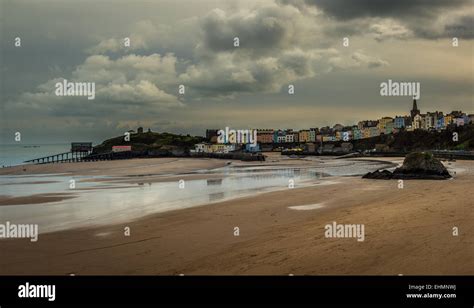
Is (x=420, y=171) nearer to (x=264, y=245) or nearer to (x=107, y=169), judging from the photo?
(x=264, y=245)

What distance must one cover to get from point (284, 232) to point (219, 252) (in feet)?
9.42

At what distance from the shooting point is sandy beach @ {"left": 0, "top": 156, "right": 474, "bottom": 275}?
840 centimetres

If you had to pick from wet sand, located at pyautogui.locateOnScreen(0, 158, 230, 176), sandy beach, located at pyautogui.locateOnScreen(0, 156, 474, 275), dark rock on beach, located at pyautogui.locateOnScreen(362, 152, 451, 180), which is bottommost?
wet sand, located at pyautogui.locateOnScreen(0, 158, 230, 176)

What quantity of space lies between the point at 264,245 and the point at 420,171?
23.5 m

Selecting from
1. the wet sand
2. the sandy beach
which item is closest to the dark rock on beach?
the sandy beach

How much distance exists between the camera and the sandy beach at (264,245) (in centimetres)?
840

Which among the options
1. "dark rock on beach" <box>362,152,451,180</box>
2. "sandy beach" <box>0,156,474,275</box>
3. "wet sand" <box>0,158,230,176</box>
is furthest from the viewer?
"wet sand" <box>0,158,230,176</box>

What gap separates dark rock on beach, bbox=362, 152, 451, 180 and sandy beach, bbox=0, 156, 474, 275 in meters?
12.9

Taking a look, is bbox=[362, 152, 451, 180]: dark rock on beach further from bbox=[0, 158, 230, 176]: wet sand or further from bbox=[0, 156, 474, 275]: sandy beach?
bbox=[0, 158, 230, 176]: wet sand

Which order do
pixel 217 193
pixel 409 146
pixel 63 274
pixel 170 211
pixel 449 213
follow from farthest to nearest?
pixel 409 146 < pixel 217 193 < pixel 170 211 < pixel 449 213 < pixel 63 274

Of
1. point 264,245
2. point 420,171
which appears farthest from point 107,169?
point 264,245
